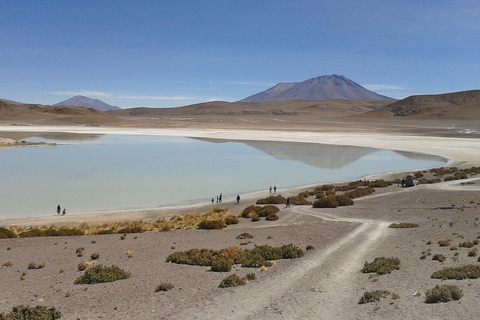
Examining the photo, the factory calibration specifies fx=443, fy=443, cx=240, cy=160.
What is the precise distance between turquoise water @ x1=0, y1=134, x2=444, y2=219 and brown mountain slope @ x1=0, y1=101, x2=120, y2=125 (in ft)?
292

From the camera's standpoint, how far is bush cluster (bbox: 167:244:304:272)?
1040cm

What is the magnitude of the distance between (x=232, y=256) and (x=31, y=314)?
16.4ft

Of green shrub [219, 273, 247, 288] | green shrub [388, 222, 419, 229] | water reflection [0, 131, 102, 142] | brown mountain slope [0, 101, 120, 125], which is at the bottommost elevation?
green shrub [388, 222, 419, 229]

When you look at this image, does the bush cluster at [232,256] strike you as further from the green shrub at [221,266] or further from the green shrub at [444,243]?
the green shrub at [444,243]

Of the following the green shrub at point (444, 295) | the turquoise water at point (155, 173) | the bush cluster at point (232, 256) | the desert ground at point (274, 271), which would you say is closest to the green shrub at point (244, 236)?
the desert ground at point (274, 271)

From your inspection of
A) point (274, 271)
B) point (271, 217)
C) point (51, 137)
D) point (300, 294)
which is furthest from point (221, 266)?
point (51, 137)

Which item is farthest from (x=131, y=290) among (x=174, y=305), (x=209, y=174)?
(x=209, y=174)

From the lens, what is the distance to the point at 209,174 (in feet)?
107

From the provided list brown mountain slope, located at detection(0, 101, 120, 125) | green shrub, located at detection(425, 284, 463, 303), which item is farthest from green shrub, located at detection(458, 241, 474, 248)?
brown mountain slope, located at detection(0, 101, 120, 125)

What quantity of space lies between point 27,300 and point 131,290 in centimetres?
187

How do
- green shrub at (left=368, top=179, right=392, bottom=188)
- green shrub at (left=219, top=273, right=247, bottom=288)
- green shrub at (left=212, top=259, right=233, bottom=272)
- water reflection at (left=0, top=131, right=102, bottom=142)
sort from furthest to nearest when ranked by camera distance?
water reflection at (left=0, top=131, right=102, bottom=142), green shrub at (left=368, top=179, right=392, bottom=188), green shrub at (left=212, top=259, right=233, bottom=272), green shrub at (left=219, top=273, right=247, bottom=288)

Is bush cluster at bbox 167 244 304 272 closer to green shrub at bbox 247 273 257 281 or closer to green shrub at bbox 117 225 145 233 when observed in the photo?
A: green shrub at bbox 247 273 257 281

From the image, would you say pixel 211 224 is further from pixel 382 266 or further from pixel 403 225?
pixel 382 266

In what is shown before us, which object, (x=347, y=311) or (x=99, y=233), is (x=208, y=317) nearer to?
(x=347, y=311)
